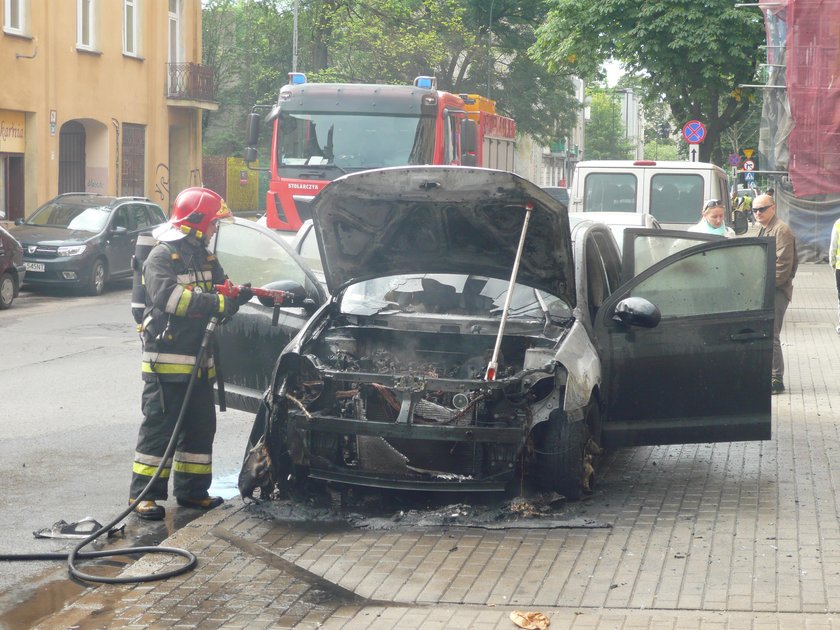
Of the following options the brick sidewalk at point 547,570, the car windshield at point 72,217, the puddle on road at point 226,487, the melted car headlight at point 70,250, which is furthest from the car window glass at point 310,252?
the car windshield at point 72,217

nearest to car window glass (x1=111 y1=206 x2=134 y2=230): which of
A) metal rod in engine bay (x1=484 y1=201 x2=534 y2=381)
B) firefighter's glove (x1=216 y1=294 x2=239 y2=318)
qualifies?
firefighter's glove (x1=216 y1=294 x2=239 y2=318)

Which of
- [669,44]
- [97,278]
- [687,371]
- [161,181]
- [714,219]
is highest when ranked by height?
[669,44]

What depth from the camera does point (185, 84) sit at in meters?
36.5

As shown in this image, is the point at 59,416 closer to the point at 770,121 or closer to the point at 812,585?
the point at 812,585

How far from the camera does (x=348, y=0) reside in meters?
44.5

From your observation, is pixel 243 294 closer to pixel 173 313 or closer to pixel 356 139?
pixel 173 313

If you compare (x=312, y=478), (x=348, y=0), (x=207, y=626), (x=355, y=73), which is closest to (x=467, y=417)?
(x=312, y=478)

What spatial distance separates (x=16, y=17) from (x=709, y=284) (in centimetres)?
2426

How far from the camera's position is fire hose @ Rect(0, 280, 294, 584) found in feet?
18.2

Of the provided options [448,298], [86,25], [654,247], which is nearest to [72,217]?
[86,25]

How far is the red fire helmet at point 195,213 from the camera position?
22.2 ft

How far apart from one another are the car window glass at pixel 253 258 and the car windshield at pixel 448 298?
595 millimetres

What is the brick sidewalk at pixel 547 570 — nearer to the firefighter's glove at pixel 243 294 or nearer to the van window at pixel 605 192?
the firefighter's glove at pixel 243 294

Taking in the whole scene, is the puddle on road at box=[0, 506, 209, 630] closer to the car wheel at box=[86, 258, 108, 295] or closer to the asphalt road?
the asphalt road
